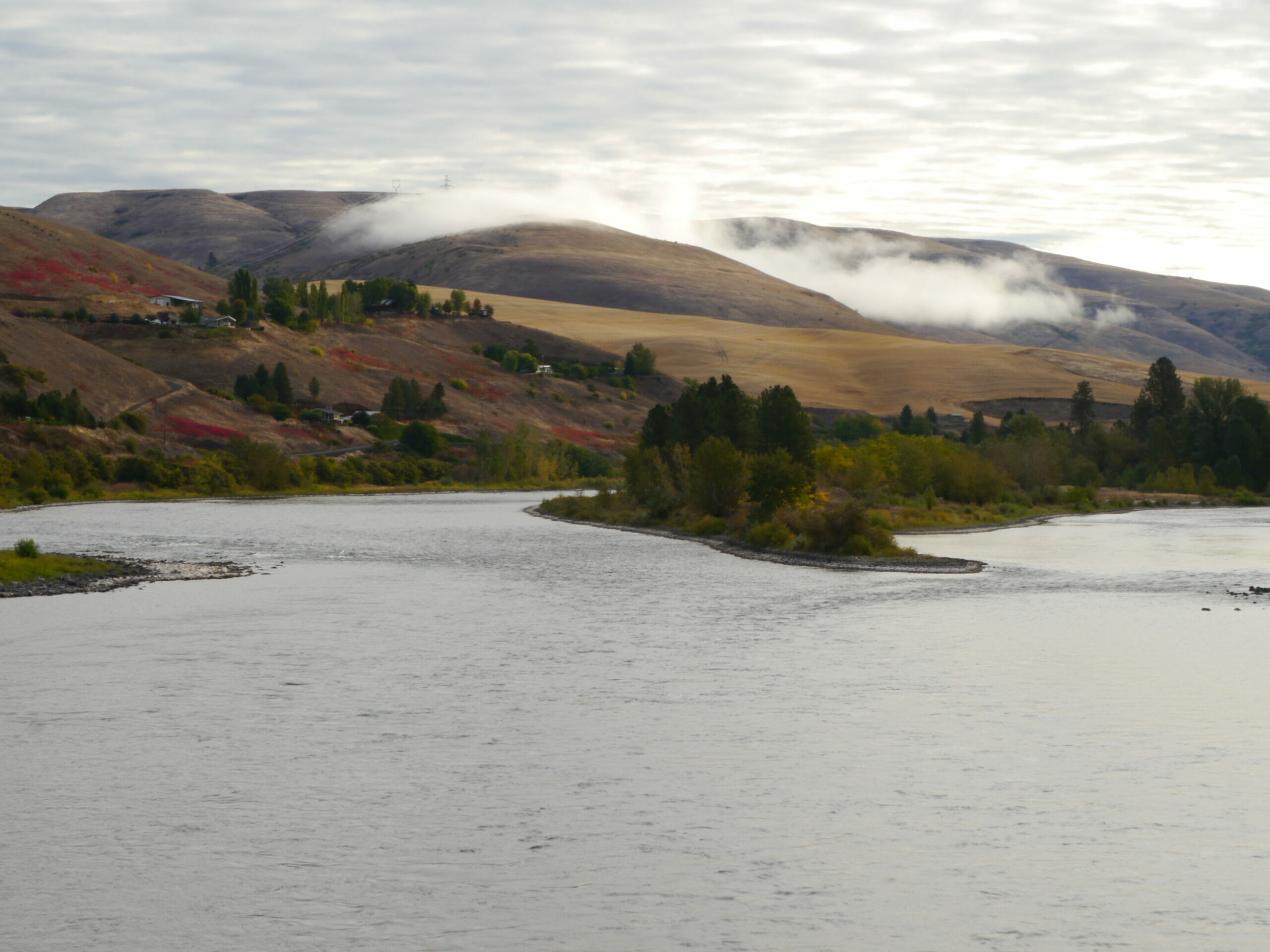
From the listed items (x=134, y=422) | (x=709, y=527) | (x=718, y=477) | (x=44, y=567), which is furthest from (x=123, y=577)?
(x=134, y=422)

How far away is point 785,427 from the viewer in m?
77.8

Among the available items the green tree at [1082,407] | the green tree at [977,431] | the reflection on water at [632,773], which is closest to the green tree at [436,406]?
the green tree at [977,431]

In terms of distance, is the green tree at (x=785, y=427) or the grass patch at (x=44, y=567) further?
the green tree at (x=785, y=427)

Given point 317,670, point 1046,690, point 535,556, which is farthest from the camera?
point 535,556

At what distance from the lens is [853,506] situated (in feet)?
205

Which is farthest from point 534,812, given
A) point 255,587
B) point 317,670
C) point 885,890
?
point 255,587

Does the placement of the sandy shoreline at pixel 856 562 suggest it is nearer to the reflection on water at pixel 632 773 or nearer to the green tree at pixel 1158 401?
the reflection on water at pixel 632 773

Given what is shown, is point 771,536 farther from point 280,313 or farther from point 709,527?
point 280,313

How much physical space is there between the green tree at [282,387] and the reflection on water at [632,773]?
114229 millimetres

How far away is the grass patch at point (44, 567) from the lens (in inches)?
1797

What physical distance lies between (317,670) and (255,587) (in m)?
18.0

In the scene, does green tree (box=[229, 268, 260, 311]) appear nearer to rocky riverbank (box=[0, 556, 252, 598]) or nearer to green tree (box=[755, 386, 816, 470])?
green tree (box=[755, 386, 816, 470])

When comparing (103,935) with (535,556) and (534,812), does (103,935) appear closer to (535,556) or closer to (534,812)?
(534,812)

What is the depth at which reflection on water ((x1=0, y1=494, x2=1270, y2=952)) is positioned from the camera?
606 inches
